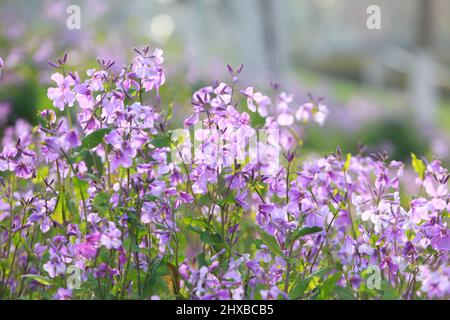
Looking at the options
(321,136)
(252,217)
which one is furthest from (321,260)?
(321,136)

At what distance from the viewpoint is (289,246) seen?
2.07 m

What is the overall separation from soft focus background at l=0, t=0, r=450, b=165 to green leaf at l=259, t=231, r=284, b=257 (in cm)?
75

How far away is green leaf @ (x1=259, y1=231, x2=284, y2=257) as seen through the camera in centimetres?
196

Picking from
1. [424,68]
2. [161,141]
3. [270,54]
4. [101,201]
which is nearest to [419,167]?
[161,141]

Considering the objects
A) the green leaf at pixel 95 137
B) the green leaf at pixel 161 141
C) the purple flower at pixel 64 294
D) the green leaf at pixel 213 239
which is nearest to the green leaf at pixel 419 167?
the green leaf at pixel 213 239

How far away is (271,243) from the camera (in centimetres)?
197

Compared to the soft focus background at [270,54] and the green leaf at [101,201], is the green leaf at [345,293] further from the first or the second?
the soft focus background at [270,54]

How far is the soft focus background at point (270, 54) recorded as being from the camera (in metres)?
6.00

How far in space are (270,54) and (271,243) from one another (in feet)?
28.4

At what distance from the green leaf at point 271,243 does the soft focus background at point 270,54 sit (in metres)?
0.75

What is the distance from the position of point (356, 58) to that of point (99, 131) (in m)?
19.5

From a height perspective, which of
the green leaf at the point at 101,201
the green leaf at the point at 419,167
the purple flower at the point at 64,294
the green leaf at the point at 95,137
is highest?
the green leaf at the point at 419,167

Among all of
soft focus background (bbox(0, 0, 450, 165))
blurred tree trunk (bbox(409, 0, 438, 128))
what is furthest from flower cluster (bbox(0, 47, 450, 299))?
blurred tree trunk (bbox(409, 0, 438, 128))

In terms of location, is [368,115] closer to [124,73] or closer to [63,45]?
[63,45]
